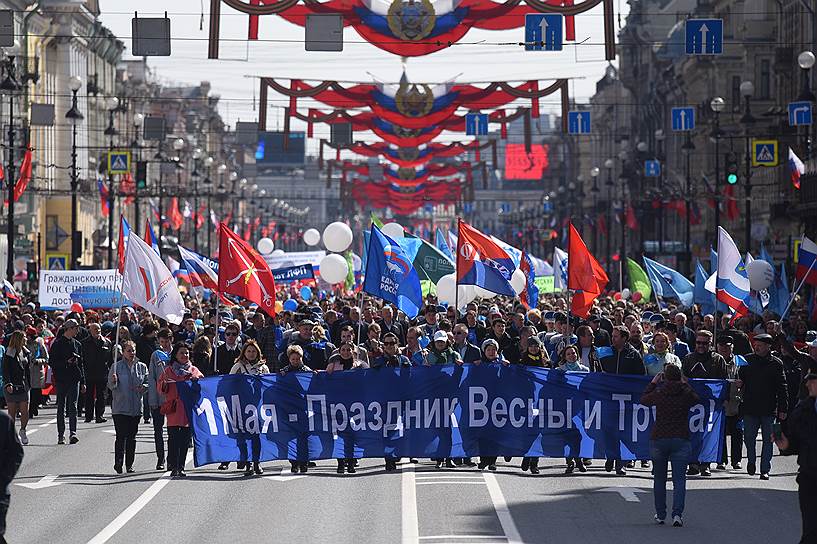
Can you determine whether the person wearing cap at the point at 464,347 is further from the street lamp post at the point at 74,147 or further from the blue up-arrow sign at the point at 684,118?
the blue up-arrow sign at the point at 684,118

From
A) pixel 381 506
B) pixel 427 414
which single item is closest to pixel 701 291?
pixel 427 414

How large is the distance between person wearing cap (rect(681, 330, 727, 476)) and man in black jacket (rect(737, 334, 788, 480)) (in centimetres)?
27

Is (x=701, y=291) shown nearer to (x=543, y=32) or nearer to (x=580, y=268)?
(x=543, y=32)

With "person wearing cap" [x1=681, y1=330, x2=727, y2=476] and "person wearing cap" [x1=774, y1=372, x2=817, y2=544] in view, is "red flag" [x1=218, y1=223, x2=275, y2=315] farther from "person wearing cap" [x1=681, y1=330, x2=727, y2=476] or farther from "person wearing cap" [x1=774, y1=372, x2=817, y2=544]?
"person wearing cap" [x1=774, y1=372, x2=817, y2=544]

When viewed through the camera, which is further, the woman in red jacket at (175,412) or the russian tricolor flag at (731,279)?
the russian tricolor flag at (731,279)

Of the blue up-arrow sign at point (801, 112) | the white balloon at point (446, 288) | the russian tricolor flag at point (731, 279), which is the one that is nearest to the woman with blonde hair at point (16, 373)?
the russian tricolor flag at point (731, 279)

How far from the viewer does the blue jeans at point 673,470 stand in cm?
1498

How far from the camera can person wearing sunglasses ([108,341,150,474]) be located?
18766 mm

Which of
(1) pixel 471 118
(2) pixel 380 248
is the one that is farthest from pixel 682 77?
(2) pixel 380 248

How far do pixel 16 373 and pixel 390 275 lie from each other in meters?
4.67

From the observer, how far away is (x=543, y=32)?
3491 centimetres

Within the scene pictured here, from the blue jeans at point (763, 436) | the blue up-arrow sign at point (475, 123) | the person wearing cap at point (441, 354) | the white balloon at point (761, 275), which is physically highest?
the blue up-arrow sign at point (475, 123)

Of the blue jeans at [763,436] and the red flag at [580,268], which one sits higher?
the red flag at [580,268]

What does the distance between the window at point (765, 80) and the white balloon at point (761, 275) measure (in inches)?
1972
